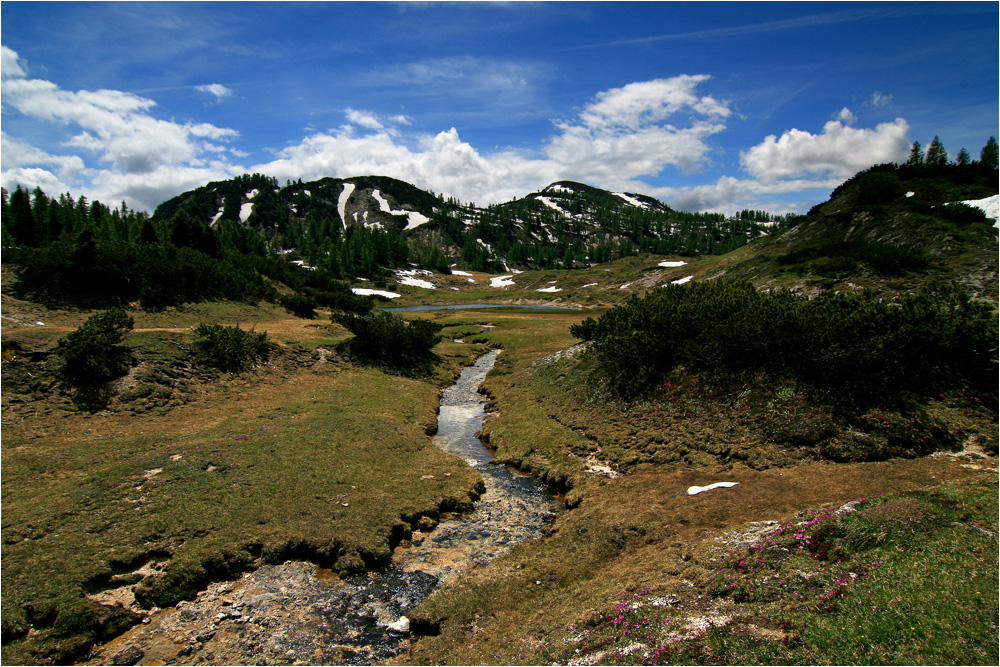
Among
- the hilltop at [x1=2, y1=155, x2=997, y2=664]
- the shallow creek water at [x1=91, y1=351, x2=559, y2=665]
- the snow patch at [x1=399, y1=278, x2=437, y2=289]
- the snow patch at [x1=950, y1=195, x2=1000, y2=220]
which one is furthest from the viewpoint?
the snow patch at [x1=399, y1=278, x2=437, y2=289]

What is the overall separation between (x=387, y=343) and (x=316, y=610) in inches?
1211

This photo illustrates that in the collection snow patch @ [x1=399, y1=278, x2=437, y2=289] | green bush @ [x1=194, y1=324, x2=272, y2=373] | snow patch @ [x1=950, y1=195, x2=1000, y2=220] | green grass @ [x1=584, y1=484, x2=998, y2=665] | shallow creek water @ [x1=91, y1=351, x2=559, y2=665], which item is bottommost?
shallow creek water @ [x1=91, y1=351, x2=559, y2=665]

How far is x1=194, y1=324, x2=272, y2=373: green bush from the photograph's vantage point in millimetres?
30406

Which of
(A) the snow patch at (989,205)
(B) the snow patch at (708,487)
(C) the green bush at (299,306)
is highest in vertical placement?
(A) the snow patch at (989,205)


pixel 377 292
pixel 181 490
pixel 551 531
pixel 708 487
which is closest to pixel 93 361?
pixel 181 490

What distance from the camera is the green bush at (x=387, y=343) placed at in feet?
134

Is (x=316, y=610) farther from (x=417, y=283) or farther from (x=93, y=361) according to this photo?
(x=417, y=283)

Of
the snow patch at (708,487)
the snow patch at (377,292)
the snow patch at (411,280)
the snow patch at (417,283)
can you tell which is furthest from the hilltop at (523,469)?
the snow patch at (411,280)

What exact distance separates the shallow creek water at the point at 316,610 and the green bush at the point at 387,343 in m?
25.7

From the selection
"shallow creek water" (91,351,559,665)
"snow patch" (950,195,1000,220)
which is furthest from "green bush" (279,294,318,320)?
"snow patch" (950,195,1000,220)

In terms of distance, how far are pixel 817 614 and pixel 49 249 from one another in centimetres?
5597

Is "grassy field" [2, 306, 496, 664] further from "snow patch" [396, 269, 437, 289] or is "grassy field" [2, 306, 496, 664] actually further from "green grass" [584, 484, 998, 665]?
"snow patch" [396, 269, 437, 289]

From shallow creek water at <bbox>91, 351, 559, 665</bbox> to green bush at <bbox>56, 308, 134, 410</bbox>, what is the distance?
1701 centimetres

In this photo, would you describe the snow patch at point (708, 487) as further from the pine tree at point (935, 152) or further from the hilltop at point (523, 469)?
the pine tree at point (935, 152)
